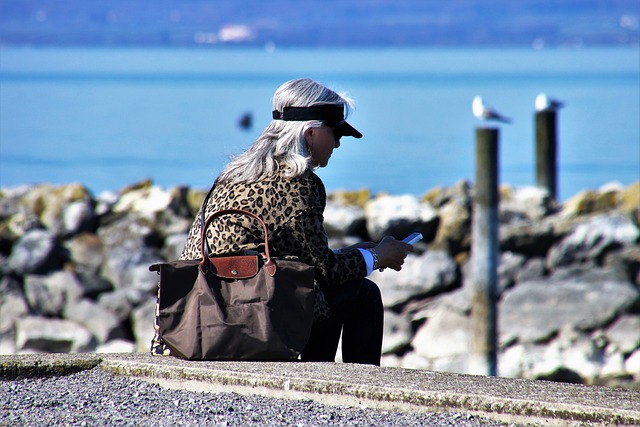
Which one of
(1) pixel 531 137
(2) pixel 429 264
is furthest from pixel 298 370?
(1) pixel 531 137

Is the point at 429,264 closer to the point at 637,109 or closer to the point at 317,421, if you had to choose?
the point at 317,421

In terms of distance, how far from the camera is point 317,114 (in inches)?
168

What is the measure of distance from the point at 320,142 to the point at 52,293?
25.2 feet

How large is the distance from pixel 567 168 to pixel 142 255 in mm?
19155

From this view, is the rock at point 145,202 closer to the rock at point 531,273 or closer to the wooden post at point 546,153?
the rock at point 531,273

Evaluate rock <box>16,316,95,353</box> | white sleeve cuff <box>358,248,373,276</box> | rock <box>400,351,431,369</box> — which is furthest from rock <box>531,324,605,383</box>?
white sleeve cuff <box>358,248,373,276</box>

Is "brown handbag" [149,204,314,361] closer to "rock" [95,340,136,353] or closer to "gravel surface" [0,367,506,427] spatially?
"gravel surface" [0,367,506,427]

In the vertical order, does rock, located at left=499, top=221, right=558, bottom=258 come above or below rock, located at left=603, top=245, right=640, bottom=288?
above

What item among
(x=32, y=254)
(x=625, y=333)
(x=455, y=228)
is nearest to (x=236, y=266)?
(x=625, y=333)

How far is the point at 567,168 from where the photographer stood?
94.4 ft

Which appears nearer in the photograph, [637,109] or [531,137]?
[531,137]

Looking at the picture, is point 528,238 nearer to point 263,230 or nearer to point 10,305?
point 10,305

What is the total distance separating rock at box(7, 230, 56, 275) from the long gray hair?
25.7 feet

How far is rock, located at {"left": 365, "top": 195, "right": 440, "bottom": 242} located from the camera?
1152 cm
